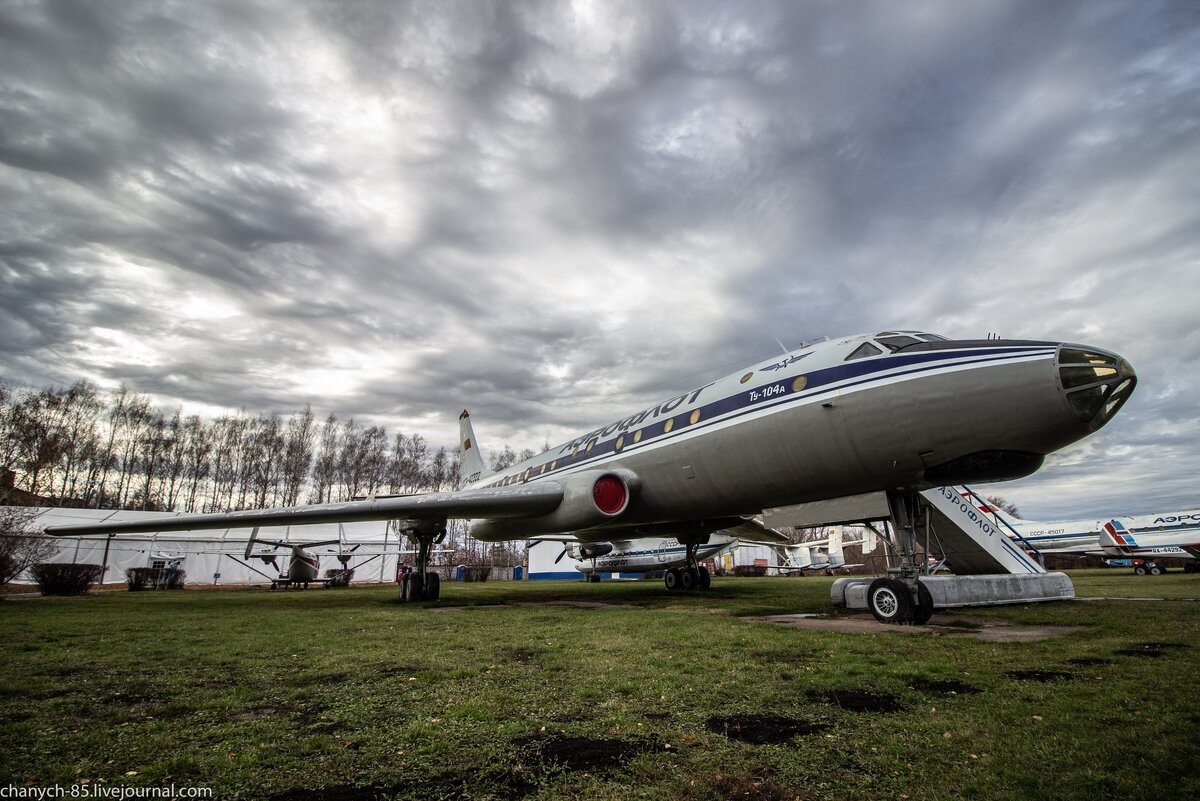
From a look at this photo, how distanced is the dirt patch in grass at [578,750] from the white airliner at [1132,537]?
2881 centimetres

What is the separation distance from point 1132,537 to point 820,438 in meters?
34.9

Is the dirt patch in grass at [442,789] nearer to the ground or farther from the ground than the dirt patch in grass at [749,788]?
farther from the ground

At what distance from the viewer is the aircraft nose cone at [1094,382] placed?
5.72 m

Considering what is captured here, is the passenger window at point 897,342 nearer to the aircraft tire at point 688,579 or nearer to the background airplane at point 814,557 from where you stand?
the aircraft tire at point 688,579

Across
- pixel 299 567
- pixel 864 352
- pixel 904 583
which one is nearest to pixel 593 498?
pixel 904 583

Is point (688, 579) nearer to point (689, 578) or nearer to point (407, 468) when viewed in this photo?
point (689, 578)

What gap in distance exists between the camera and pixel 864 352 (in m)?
7.59

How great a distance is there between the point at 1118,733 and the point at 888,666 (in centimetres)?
178

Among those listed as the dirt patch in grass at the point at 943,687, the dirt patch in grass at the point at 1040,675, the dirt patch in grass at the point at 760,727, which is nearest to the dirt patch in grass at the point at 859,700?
the dirt patch in grass at the point at 943,687

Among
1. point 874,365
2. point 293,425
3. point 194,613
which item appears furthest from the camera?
point 293,425

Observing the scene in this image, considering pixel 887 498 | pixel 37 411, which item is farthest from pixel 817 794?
pixel 37 411

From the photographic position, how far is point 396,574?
1286 inches

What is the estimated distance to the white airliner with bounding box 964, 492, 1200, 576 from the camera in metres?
Answer: 27.8

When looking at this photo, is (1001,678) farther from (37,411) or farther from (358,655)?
(37,411)
